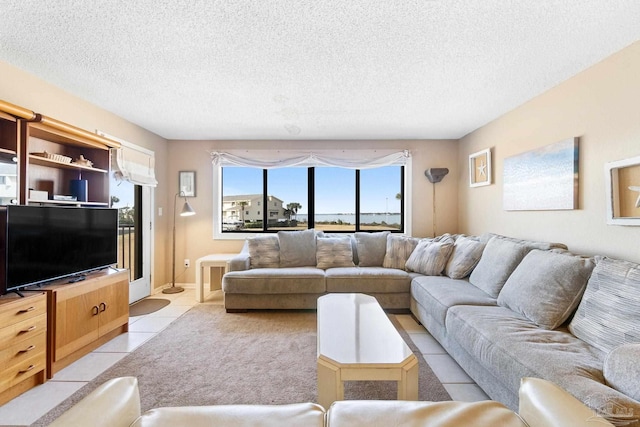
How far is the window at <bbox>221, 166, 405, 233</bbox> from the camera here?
4.57m

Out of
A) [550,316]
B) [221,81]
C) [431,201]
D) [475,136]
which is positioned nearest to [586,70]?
[475,136]

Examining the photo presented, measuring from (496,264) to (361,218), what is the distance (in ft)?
7.57

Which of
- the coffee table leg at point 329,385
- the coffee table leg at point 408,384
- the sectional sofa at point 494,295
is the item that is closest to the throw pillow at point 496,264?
the sectional sofa at point 494,295

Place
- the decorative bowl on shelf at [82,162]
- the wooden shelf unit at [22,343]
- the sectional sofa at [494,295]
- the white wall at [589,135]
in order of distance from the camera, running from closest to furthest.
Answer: the sectional sofa at [494,295] < the wooden shelf unit at [22,343] < the white wall at [589,135] < the decorative bowl on shelf at [82,162]

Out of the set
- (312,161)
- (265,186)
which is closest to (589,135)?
(312,161)

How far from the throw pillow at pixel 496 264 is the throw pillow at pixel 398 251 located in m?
0.90

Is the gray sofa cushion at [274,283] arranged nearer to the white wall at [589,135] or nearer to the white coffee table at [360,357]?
the white coffee table at [360,357]

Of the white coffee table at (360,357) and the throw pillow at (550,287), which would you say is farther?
the throw pillow at (550,287)

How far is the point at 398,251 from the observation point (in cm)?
365

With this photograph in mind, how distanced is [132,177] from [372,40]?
319 cm

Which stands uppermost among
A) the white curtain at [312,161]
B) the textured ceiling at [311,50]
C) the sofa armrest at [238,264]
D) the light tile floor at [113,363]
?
the textured ceiling at [311,50]

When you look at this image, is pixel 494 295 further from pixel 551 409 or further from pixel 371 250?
pixel 551 409

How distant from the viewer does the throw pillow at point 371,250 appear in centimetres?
376

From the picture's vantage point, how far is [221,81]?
2465 mm
